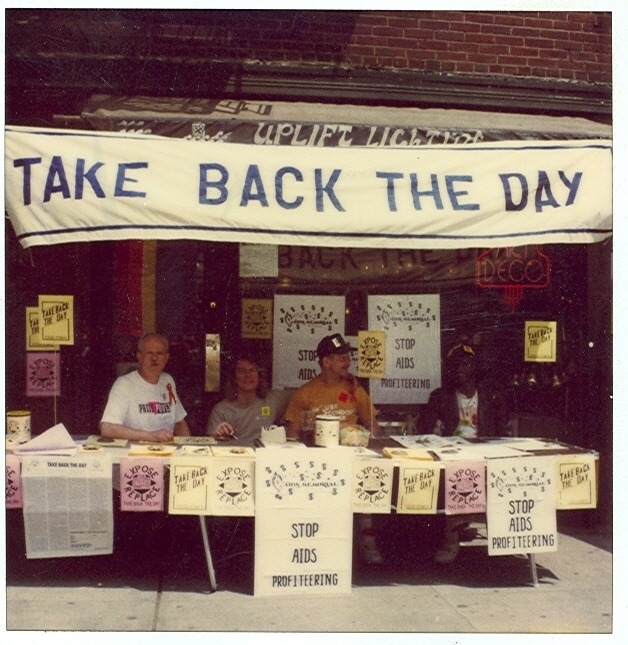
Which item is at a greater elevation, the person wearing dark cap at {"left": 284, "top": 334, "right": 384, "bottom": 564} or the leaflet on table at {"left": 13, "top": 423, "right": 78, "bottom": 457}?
the person wearing dark cap at {"left": 284, "top": 334, "right": 384, "bottom": 564}

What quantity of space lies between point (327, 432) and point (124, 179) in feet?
7.22

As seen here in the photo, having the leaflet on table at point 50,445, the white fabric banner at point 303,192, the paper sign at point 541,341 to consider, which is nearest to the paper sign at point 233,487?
the leaflet on table at point 50,445

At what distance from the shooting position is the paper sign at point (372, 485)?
551cm

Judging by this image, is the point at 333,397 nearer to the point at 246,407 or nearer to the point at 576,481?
the point at 246,407

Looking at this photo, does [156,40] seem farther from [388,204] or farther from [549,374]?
[549,374]

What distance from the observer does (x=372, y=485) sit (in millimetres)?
5527

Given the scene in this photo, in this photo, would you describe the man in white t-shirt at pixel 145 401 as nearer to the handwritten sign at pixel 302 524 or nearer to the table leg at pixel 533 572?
the handwritten sign at pixel 302 524

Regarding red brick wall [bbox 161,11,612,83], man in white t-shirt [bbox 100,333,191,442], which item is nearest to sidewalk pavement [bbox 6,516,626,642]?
man in white t-shirt [bbox 100,333,191,442]

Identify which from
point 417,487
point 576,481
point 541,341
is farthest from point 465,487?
point 541,341

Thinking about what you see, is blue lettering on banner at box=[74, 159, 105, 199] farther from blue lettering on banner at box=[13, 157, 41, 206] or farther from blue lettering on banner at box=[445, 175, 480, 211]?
blue lettering on banner at box=[445, 175, 480, 211]

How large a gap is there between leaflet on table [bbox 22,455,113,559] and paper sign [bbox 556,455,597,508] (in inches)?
123

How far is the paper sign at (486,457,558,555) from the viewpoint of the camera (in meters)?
5.71

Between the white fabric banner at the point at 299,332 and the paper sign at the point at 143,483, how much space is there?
2615 millimetres

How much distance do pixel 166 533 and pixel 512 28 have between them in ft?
17.9
